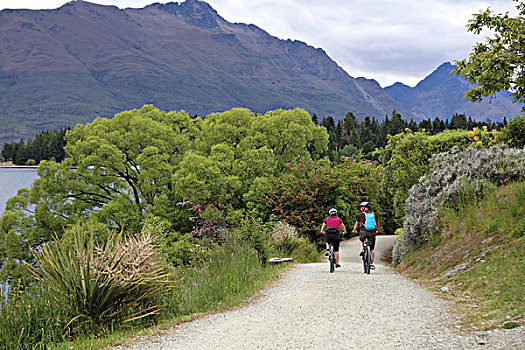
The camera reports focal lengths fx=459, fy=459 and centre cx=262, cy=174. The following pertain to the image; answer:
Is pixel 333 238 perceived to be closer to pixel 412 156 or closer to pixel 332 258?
pixel 332 258

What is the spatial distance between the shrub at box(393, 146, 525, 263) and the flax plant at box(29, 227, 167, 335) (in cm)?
780

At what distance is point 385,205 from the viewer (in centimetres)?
2503

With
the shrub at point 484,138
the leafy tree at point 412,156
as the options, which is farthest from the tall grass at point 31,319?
the leafy tree at point 412,156

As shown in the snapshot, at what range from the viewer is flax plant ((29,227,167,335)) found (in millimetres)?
5992

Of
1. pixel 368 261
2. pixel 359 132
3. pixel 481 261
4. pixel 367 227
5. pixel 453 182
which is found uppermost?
pixel 359 132

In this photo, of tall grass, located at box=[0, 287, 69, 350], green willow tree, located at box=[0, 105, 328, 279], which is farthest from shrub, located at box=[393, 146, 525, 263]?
green willow tree, located at box=[0, 105, 328, 279]

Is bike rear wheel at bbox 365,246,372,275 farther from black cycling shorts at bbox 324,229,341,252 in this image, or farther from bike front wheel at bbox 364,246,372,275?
black cycling shorts at bbox 324,229,341,252

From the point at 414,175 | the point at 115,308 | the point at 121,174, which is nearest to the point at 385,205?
the point at 414,175

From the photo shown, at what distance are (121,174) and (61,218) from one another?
4.37m

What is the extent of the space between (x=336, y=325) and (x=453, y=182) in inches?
300

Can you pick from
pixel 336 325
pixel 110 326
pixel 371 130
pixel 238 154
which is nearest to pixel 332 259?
pixel 336 325

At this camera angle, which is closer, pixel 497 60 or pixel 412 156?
pixel 497 60

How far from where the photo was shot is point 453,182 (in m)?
12.0

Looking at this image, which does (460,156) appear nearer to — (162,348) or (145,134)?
(162,348)
